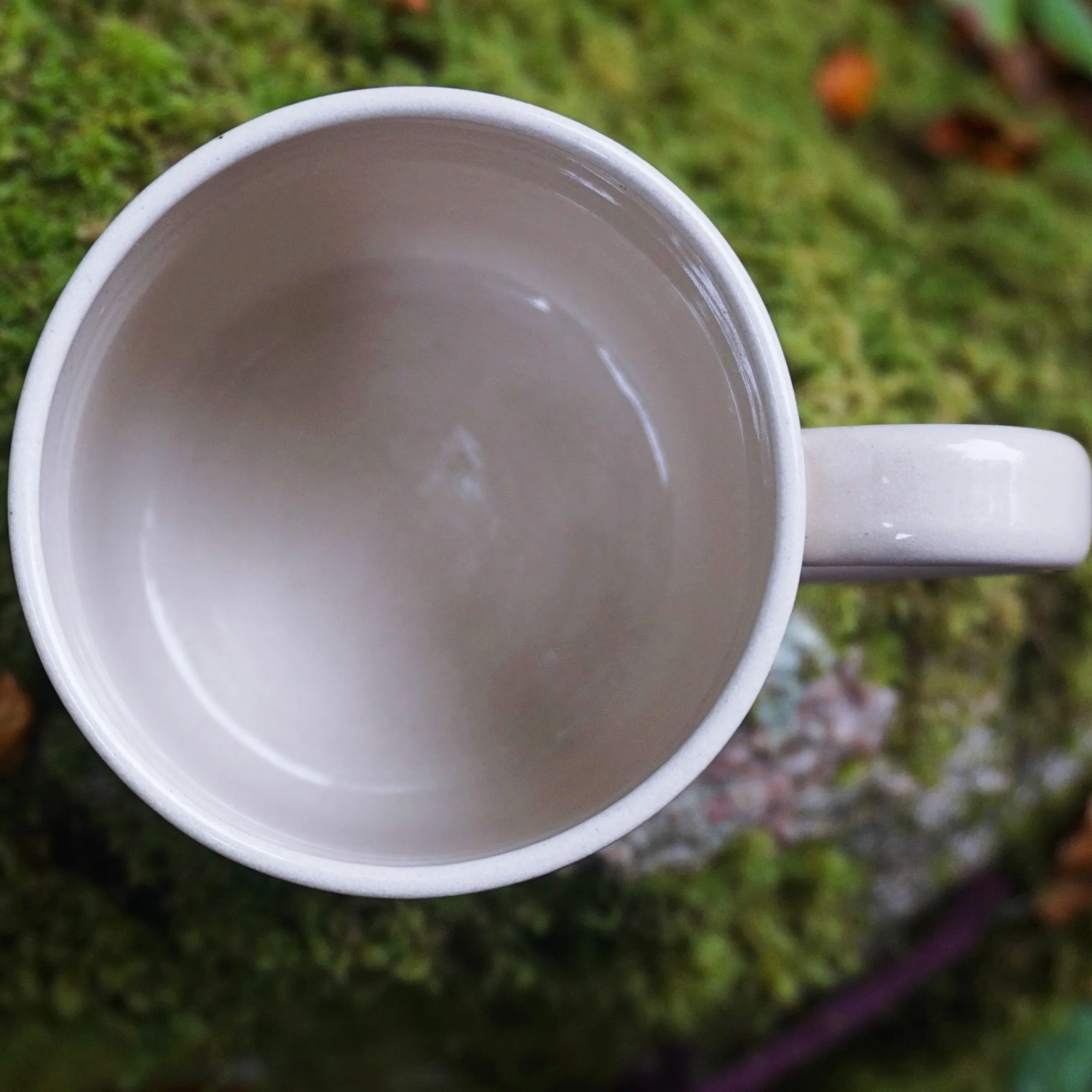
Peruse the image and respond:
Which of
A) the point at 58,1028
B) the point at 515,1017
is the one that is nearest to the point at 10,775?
the point at 58,1028

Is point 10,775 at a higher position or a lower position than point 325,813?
lower

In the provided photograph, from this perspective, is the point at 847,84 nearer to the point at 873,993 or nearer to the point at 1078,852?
the point at 1078,852

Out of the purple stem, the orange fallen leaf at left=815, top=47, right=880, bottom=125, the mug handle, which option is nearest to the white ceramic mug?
the mug handle

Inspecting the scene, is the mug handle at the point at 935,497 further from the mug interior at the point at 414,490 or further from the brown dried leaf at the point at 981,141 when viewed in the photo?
the brown dried leaf at the point at 981,141

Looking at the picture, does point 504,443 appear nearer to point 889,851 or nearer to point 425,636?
point 425,636

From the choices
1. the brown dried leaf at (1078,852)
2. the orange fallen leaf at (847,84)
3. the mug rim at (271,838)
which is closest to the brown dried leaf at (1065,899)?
the brown dried leaf at (1078,852)

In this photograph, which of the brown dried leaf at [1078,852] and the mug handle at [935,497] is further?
the brown dried leaf at [1078,852]

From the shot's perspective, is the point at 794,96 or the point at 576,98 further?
the point at 794,96
